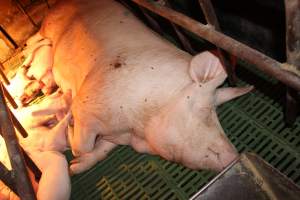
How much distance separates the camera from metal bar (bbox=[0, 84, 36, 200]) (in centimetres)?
208

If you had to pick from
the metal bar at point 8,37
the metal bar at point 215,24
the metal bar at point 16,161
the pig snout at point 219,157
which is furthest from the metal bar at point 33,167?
the metal bar at point 8,37

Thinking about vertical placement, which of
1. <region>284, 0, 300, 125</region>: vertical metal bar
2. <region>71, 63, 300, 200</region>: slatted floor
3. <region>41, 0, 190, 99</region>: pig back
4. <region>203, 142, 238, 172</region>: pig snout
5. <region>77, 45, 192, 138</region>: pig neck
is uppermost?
<region>284, 0, 300, 125</region>: vertical metal bar

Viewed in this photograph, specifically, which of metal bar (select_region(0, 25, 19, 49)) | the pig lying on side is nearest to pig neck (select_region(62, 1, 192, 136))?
the pig lying on side

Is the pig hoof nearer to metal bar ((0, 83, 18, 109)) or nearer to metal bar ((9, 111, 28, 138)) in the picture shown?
metal bar ((9, 111, 28, 138))

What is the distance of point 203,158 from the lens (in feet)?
7.80

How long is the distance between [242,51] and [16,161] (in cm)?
161

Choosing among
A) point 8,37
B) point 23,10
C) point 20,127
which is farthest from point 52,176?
point 23,10

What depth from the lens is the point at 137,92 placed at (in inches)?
109

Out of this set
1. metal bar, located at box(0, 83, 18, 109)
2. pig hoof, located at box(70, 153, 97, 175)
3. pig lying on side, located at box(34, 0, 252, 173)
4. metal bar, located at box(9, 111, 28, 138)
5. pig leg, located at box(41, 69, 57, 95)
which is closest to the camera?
pig lying on side, located at box(34, 0, 252, 173)

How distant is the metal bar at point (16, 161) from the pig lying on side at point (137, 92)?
27.2 inches

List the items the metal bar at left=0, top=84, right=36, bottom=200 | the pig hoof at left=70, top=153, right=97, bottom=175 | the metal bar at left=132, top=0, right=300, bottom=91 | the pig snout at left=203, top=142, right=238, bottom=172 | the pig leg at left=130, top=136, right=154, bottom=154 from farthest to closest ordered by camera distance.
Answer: the pig hoof at left=70, top=153, right=97, bottom=175 < the pig leg at left=130, top=136, right=154, bottom=154 < the pig snout at left=203, top=142, right=238, bottom=172 < the metal bar at left=0, top=84, right=36, bottom=200 < the metal bar at left=132, top=0, right=300, bottom=91

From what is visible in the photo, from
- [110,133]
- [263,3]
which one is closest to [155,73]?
[110,133]

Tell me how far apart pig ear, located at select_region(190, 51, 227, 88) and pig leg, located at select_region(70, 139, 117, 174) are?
3.94 ft

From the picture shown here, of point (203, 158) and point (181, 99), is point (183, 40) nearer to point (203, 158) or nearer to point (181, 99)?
point (181, 99)
